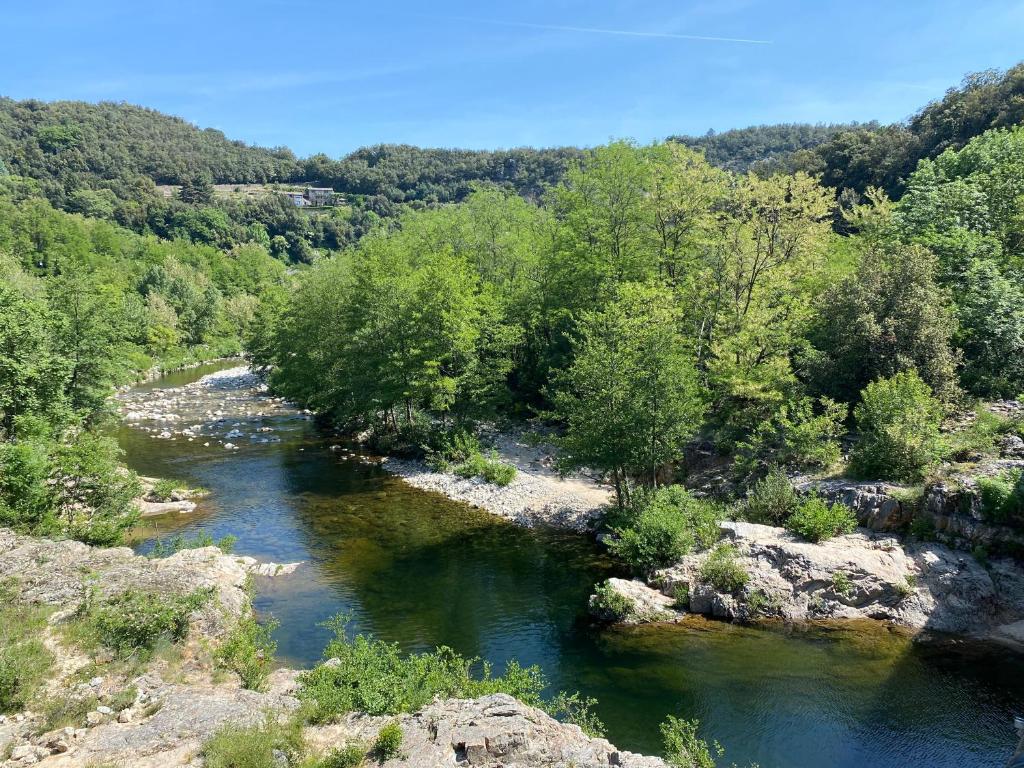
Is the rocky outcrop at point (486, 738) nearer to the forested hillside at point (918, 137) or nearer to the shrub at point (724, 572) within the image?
the shrub at point (724, 572)

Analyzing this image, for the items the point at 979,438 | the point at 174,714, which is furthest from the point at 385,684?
the point at 979,438

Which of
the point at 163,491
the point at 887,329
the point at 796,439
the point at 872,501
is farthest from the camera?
the point at 163,491

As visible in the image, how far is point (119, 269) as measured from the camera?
306 feet

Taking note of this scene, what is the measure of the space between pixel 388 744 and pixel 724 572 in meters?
12.1

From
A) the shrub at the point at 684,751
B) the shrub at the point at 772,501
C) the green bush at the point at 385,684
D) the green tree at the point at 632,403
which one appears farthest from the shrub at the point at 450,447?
the shrub at the point at 684,751

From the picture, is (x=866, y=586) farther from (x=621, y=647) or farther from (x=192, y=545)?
(x=192, y=545)

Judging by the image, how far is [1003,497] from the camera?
1844cm

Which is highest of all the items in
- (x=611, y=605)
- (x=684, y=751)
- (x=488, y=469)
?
(x=684, y=751)

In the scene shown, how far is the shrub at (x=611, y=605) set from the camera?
18453 millimetres

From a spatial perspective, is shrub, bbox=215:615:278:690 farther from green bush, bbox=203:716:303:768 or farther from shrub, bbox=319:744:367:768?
shrub, bbox=319:744:367:768

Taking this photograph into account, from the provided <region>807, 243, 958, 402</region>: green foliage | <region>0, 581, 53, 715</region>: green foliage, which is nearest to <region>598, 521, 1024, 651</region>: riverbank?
<region>807, 243, 958, 402</region>: green foliage

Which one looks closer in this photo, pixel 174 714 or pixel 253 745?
pixel 253 745

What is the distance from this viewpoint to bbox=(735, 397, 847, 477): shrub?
76.7 feet

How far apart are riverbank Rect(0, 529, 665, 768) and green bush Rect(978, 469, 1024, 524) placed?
14.3 m
